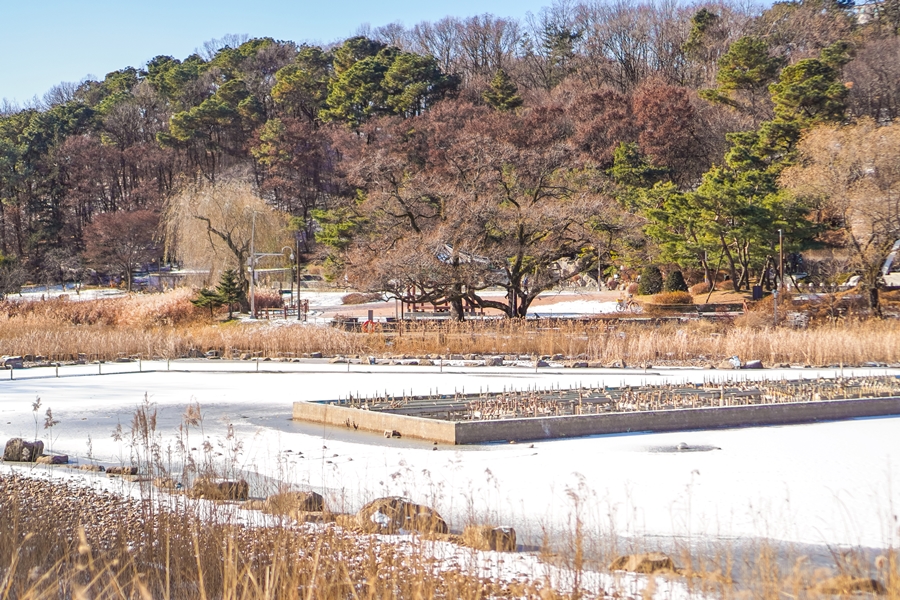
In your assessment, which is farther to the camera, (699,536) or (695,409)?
(695,409)

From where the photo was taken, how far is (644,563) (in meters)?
5.04

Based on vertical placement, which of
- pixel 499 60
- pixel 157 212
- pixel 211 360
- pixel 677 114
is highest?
pixel 499 60

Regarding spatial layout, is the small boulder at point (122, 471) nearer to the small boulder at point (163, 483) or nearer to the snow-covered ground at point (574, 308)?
the small boulder at point (163, 483)

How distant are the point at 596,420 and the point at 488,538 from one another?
4834 mm

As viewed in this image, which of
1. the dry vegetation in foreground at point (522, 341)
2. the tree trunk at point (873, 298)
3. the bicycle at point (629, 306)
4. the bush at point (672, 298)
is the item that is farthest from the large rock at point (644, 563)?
the bush at point (672, 298)

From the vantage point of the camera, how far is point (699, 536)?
583 cm

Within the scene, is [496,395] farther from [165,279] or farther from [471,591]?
[165,279]

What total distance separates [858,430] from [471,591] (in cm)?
701

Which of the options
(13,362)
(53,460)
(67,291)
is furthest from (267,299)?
(53,460)

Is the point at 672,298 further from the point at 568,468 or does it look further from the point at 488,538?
the point at 488,538

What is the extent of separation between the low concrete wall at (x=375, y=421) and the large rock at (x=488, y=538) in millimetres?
3973

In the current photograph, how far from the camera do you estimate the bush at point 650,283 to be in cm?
3794

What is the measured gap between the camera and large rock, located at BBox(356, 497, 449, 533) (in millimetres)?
5910

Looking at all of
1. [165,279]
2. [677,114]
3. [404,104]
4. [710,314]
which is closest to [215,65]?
[404,104]
